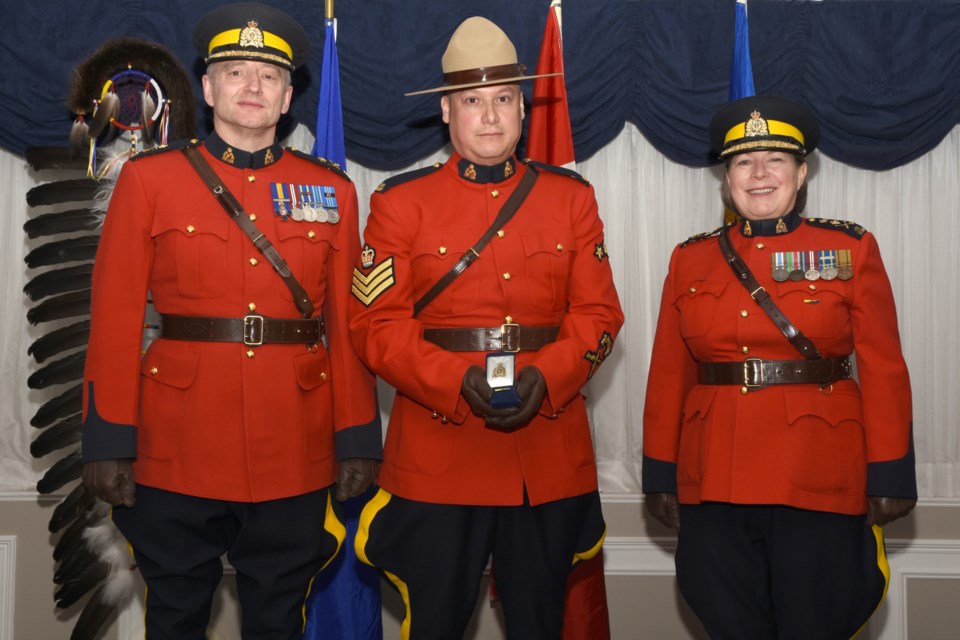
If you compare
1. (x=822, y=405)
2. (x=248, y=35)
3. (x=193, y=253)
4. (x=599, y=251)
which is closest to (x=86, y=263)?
(x=193, y=253)

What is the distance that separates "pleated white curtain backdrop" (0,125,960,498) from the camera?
4082mm

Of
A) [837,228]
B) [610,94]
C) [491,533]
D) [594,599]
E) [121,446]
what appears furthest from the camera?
[610,94]

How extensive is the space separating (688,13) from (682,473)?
1975mm

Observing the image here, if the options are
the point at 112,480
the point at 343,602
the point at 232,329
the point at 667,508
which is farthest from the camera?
the point at 343,602

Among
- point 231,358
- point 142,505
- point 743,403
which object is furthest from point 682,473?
point 142,505

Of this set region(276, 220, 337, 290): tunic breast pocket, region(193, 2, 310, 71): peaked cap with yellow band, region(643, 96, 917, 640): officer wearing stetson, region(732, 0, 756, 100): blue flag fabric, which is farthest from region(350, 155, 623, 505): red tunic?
region(732, 0, 756, 100): blue flag fabric

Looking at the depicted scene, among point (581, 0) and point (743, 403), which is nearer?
point (743, 403)

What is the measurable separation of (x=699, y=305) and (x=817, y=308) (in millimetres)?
307

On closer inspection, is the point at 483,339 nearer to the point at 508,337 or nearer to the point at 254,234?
the point at 508,337

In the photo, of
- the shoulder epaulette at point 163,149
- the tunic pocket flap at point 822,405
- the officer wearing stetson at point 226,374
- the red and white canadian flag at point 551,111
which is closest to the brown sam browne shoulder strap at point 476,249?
the officer wearing stetson at point 226,374

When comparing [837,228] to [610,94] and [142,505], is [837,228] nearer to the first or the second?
[610,94]

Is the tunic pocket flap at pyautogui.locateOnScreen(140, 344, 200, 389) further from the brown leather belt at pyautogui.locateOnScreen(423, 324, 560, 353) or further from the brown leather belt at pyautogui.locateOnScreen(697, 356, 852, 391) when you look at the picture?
the brown leather belt at pyautogui.locateOnScreen(697, 356, 852, 391)

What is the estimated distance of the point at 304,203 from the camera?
2596 millimetres

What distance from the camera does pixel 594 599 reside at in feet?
11.1
